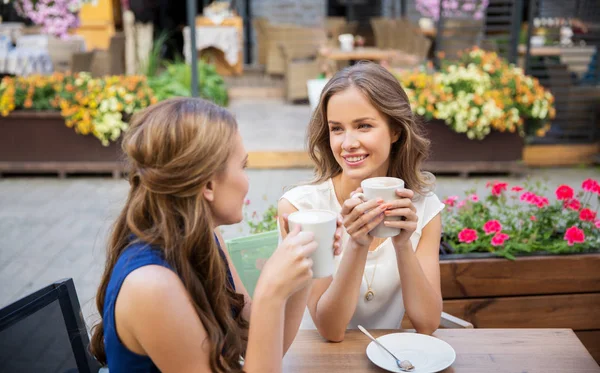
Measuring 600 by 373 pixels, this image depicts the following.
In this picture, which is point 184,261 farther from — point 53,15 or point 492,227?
point 53,15

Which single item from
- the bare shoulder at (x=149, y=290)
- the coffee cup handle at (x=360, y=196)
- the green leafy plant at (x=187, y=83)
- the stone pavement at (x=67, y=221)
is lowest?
the stone pavement at (x=67, y=221)

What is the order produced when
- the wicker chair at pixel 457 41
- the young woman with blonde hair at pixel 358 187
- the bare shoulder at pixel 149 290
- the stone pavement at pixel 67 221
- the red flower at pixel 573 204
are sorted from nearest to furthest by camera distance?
1. the bare shoulder at pixel 149 290
2. the young woman with blonde hair at pixel 358 187
3. the red flower at pixel 573 204
4. the stone pavement at pixel 67 221
5. the wicker chair at pixel 457 41

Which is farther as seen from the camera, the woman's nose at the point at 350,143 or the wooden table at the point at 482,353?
the woman's nose at the point at 350,143

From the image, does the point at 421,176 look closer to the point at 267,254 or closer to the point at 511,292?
the point at 267,254

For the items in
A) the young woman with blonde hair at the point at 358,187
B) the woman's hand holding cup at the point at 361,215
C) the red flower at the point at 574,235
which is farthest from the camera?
the red flower at the point at 574,235

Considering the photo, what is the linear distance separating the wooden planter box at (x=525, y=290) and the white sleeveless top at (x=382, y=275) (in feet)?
2.02

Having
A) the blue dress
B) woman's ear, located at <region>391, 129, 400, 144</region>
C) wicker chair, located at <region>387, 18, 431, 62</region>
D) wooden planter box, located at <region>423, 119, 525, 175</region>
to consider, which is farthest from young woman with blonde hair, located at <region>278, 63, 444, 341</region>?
wicker chair, located at <region>387, 18, 431, 62</region>

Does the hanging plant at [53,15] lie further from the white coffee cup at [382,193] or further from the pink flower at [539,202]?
the white coffee cup at [382,193]

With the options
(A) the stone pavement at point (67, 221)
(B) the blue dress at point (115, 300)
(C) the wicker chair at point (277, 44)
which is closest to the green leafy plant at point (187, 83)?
(C) the wicker chair at point (277, 44)

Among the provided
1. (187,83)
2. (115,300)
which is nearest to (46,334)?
(115,300)

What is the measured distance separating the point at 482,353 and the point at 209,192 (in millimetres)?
831

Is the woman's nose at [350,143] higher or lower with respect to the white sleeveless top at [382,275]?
higher

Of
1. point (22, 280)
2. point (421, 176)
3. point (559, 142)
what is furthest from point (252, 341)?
point (559, 142)

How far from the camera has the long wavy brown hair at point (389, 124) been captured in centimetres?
199
